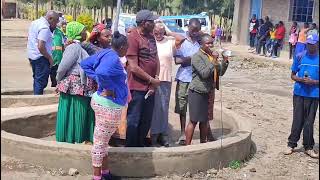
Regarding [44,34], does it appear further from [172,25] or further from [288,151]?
[172,25]

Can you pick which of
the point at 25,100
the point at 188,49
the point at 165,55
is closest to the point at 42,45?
the point at 25,100

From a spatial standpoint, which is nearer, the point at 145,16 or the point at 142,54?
the point at 145,16

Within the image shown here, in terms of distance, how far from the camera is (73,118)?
5.54 metres

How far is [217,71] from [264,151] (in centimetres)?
164

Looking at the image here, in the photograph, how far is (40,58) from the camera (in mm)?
7621

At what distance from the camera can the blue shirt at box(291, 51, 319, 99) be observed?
19.9ft

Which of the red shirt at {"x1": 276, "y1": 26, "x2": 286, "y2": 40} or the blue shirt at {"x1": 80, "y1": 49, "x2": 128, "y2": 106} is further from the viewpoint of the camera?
the red shirt at {"x1": 276, "y1": 26, "x2": 286, "y2": 40}

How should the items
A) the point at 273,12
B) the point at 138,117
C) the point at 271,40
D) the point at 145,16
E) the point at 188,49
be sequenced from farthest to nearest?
the point at 273,12, the point at 271,40, the point at 188,49, the point at 138,117, the point at 145,16

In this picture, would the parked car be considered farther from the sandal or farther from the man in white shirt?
the sandal

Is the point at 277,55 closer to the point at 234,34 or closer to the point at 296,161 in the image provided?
the point at 234,34

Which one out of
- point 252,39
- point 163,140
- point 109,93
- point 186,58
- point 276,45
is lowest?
point 163,140

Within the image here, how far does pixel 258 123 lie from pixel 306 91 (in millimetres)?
2208

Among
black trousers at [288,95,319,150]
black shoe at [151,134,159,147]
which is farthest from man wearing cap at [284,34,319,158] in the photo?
black shoe at [151,134,159,147]

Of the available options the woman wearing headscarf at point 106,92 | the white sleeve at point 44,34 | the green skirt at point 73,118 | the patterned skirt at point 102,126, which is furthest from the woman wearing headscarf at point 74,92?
the white sleeve at point 44,34
